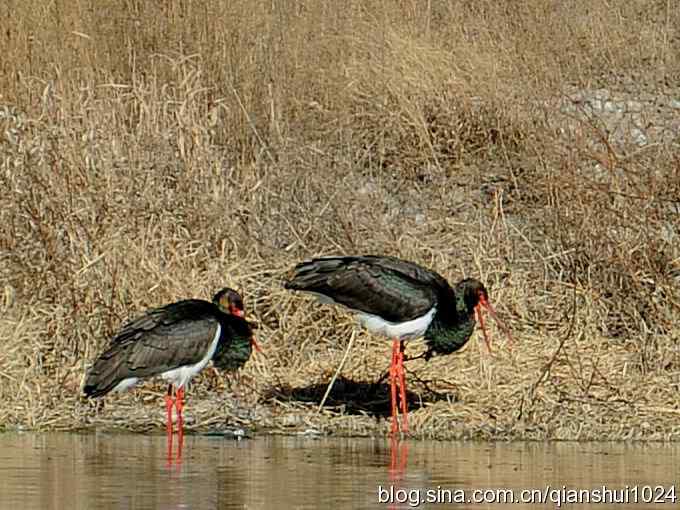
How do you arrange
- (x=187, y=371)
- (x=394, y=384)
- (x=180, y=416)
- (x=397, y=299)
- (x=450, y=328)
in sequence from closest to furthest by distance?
(x=180, y=416) < (x=187, y=371) < (x=397, y=299) < (x=394, y=384) < (x=450, y=328)

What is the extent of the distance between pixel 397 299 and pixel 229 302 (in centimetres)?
119

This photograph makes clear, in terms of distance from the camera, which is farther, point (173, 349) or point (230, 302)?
point (230, 302)

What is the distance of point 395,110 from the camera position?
653 inches

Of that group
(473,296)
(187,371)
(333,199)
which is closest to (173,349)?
(187,371)

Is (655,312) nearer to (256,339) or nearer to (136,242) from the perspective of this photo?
(256,339)

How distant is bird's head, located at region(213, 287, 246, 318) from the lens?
12305mm

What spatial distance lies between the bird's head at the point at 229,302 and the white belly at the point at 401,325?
833 millimetres

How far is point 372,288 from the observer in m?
12.0

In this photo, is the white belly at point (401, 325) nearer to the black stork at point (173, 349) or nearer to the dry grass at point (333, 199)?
the dry grass at point (333, 199)

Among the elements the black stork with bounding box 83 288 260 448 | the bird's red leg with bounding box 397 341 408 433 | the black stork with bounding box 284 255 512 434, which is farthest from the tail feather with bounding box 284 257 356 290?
the bird's red leg with bounding box 397 341 408 433

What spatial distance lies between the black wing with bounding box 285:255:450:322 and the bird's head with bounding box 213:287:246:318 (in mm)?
456

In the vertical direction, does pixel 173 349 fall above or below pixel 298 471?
above

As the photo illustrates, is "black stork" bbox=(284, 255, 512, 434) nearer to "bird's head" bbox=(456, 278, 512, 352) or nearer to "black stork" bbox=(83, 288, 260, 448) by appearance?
"bird's head" bbox=(456, 278, 512, 352)

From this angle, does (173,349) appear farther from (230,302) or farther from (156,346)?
(230,302)
